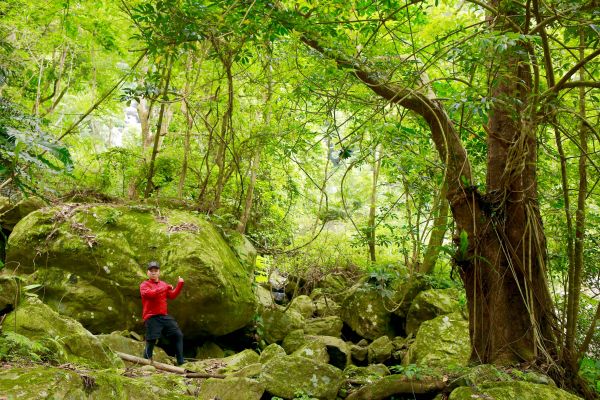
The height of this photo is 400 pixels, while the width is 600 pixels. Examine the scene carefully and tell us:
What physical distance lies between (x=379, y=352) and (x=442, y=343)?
1156 millimetres

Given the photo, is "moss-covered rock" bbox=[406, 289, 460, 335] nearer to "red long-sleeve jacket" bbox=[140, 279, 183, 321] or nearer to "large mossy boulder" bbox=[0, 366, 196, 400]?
"red long-sleeve jacket" bbox=[140, 279, 183, 321]

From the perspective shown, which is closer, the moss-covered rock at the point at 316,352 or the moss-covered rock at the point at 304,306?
the moss-covered rock at the point at 316,352

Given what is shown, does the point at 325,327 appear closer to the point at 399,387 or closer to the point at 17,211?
the point at 399,387

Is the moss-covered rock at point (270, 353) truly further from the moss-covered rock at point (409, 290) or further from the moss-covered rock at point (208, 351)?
the moss-covered rock at point (409, 290)

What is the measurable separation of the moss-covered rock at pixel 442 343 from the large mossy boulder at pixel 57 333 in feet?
14.0

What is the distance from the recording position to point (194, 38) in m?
4.68

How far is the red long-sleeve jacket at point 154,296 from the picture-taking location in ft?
20.0

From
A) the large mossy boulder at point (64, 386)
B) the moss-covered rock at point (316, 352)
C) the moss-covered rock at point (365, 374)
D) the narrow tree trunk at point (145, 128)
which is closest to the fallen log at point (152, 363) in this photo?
the moss-covered rock at point (316, 352)

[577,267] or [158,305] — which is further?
[158,305]

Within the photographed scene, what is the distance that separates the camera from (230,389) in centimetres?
435

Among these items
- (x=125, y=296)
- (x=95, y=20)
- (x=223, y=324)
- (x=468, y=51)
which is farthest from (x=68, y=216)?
(x=468, y=51)

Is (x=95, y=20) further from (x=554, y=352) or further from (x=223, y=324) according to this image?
(x=554, y=352)

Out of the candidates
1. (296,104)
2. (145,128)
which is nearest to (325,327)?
(296,104)

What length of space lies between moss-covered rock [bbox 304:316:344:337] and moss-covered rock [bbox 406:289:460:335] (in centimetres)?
139
